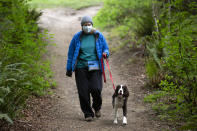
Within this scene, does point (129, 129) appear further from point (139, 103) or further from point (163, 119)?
point (139, 103)

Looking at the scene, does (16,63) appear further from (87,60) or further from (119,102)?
(119,102)

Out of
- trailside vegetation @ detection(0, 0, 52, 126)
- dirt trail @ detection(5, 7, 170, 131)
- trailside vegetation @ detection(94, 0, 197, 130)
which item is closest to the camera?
trailside vegetation @ detection(0, 0, 52, 126)

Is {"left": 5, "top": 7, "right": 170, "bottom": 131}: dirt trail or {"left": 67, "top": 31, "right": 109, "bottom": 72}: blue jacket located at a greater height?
{"left": 67, "top": 31, "right": 109, "bottom": 72}: blue jacket

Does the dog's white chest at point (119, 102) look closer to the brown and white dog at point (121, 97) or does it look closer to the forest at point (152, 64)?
the brown and white dog at point (121, 97)

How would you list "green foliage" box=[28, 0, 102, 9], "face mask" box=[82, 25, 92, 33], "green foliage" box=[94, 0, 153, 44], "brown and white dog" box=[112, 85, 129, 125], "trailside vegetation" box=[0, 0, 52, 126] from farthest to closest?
"green foliage" box=[28, 0, 102, 9] < "green foliage" box=[94, 0, 153, 44] < "face mask" box=[82, 25, 92, 33] < "brown and white dog" box=[112, 85, 129, 125] < "trailside vegetation" box=[0, 0, 52, 126]

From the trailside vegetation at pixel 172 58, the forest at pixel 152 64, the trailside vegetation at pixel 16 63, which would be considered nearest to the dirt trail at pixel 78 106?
the forest at pixel 152 64

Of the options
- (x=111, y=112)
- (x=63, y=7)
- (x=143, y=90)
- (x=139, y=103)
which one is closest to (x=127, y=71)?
(x=143, y=90)

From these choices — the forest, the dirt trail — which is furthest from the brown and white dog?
the forest

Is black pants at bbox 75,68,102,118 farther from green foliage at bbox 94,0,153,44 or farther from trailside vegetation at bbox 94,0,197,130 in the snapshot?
green foliage at bbox 94,0,153,44

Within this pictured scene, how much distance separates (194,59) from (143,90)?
336 cm

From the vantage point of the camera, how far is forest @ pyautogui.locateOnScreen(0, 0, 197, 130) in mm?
4723

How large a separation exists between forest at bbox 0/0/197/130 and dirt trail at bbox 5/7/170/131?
35 cm

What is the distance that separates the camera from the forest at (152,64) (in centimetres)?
472

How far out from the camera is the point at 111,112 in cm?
636
